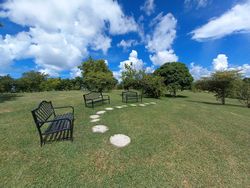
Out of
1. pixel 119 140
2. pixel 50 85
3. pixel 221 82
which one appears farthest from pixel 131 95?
pixel 50 85

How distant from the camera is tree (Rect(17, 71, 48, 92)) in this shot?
39344mm

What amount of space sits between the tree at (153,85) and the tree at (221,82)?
13.5 feet

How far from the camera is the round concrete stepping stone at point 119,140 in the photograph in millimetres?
3758

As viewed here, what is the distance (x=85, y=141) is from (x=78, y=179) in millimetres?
1330

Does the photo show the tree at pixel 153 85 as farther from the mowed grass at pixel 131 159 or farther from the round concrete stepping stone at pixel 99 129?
the round concrete stepping stone at pixel 99 129

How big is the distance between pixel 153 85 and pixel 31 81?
135ft

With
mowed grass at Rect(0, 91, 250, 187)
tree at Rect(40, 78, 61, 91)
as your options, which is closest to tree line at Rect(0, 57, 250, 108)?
mowed grass at Rect(0, 91, 250, 187)

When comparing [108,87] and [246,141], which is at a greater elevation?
[108,87]

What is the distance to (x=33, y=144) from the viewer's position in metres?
3.69

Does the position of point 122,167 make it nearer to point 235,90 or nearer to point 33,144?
point 33,144

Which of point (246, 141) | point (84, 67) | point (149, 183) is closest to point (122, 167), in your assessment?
point (149, 183)

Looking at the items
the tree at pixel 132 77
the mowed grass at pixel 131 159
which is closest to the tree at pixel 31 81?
the tree at pixel 132 77

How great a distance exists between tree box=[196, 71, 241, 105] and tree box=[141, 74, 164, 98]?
13.5 ft

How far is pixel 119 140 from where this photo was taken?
3.96 m
